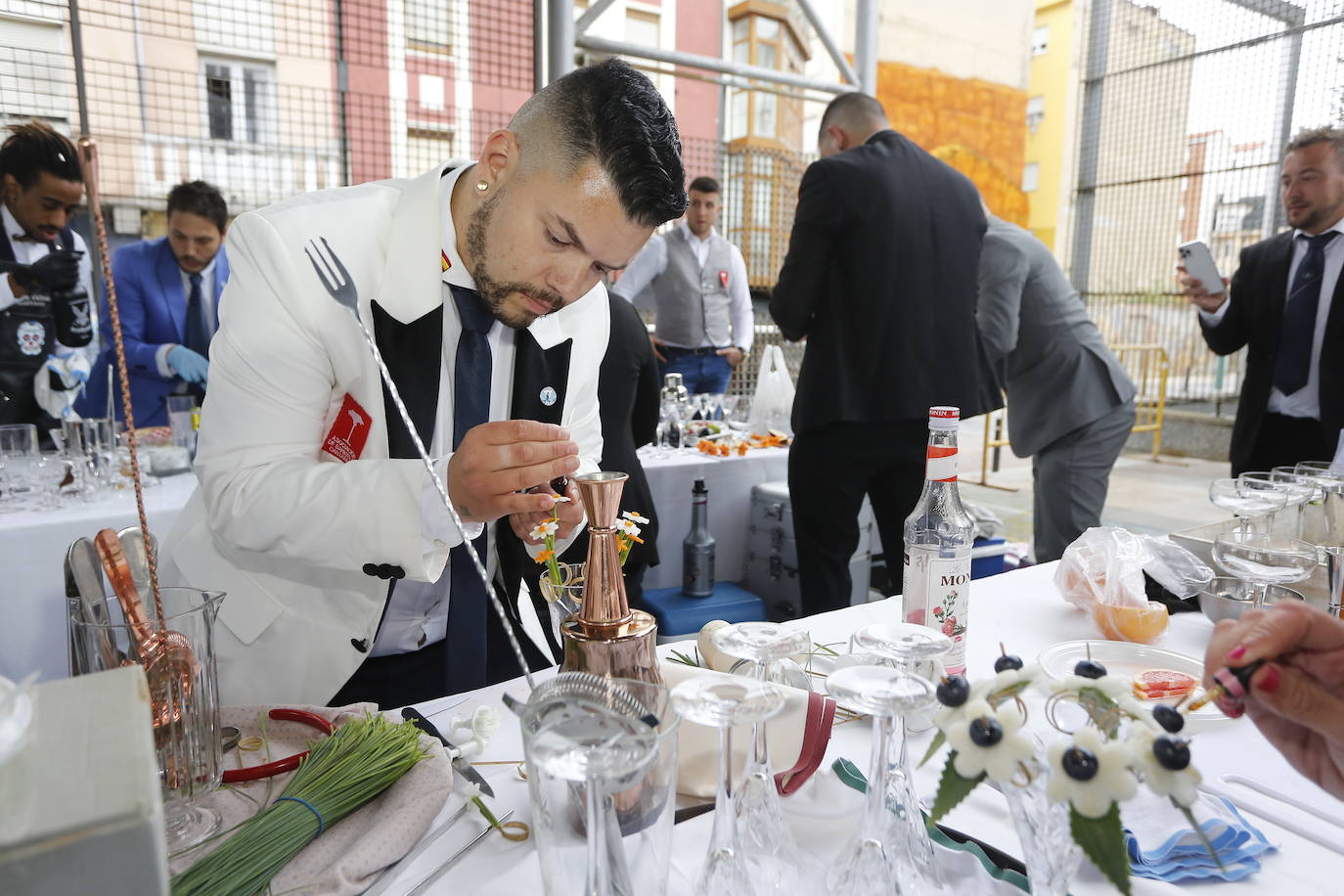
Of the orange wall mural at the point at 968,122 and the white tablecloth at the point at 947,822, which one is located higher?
the orange wall mural at the point at 968,122

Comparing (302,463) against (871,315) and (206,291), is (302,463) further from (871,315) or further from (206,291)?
(206,291)

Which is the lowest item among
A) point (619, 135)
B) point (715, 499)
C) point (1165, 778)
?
point (715, 499)

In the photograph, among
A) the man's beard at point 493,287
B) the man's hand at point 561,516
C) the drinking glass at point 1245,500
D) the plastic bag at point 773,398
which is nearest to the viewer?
the man's hand at point 561,516

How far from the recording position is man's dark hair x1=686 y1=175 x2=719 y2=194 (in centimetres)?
507

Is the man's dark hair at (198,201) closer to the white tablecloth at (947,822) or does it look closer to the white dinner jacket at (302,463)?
the white dinner jacket at (302,463)

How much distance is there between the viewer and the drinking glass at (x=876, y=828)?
0.58 metres

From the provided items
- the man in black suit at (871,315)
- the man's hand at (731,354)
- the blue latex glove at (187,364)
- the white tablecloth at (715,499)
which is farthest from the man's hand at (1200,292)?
the blue latex glove at (187,364)

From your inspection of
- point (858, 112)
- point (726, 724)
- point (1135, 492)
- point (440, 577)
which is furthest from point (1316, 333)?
point (1135, 492)

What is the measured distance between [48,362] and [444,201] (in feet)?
6.04

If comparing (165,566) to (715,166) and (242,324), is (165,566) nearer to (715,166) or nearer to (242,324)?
(242,324)

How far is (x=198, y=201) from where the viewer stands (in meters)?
3.48

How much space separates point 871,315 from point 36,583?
237 cm

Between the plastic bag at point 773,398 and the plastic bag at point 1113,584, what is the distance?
2333mm

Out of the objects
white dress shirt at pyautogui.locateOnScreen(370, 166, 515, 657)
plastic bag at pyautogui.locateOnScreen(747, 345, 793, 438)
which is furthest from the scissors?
plastic bag at pyautogui.locateOnScreen(747, 345, 793, 438)
